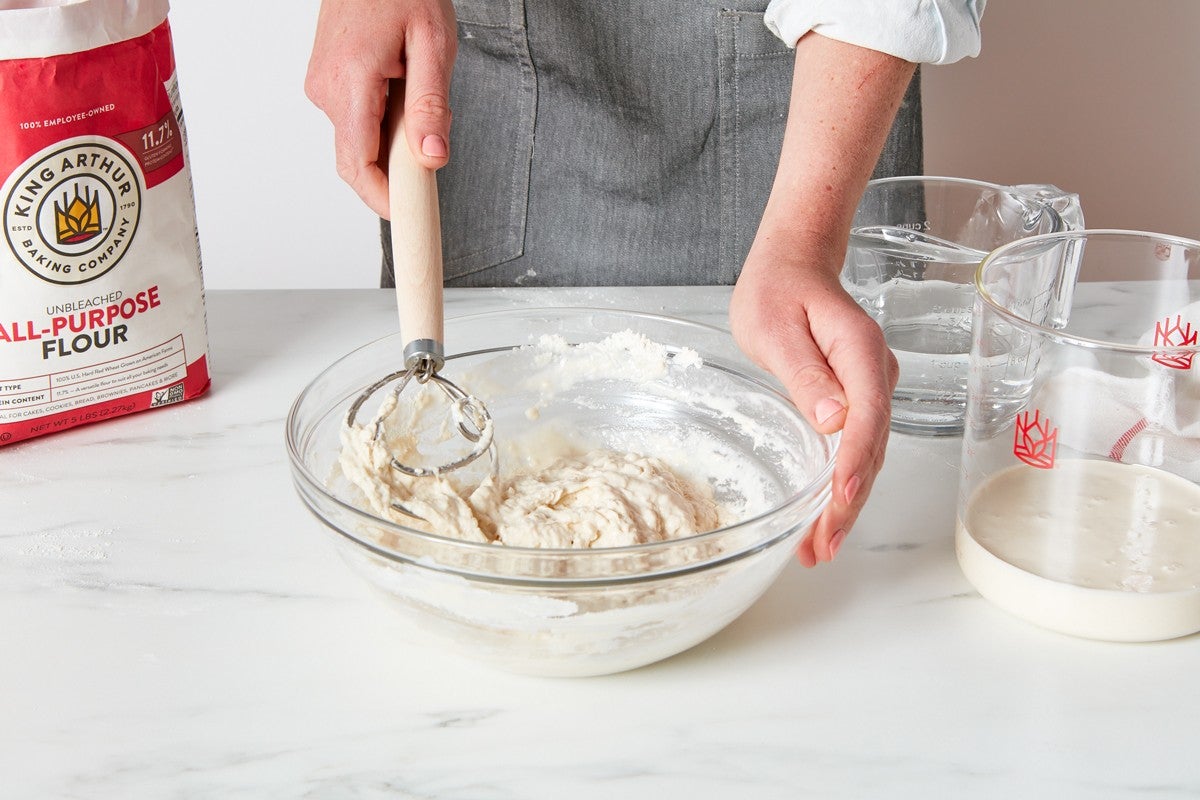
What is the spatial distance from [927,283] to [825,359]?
0.23 metres

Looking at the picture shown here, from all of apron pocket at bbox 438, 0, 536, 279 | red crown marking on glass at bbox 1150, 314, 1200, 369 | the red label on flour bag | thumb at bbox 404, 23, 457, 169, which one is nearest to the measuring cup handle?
red crown marking on glass at bbox 1150, 314, 1200, 369

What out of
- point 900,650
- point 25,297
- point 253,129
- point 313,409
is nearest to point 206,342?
point 25,297

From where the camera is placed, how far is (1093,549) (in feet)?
2.41

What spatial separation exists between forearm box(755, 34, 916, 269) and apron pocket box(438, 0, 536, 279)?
47 centimetres

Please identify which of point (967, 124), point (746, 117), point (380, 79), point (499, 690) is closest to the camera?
point (499, 690)

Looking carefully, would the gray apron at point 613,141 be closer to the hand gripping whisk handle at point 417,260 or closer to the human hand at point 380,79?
the human hand at point 380,79

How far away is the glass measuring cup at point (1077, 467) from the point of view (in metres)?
0.72

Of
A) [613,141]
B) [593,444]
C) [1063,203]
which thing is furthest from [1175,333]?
[613,141]

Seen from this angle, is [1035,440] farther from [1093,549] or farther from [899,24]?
[899,24]

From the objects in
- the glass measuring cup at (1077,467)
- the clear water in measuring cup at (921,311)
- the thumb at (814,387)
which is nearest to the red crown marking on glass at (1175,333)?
the glass measuring cup at (1077,467)

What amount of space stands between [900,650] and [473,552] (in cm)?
30

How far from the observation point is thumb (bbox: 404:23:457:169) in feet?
2.82

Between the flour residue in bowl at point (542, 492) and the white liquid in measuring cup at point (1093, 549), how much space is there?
7.5 inches

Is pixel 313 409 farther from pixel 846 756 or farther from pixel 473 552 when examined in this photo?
pixel 846 756
